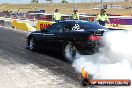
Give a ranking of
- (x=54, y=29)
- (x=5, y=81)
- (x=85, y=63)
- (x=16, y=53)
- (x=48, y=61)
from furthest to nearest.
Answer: (x=16, y=53) → (x=54, y=29) → (x=48, y=61) → (x=85, y=63) → (x=5, y=81)

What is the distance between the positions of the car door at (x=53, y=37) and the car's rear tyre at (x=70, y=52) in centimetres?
46

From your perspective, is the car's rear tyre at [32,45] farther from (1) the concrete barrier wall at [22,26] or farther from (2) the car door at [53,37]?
(1) the concrete barrier wall at [22,26]

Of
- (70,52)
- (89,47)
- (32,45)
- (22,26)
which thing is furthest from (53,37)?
(22,26)

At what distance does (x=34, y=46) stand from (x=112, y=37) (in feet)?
16.7

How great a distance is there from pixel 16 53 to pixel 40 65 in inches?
121

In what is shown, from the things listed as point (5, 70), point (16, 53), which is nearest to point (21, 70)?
point (5, 70)

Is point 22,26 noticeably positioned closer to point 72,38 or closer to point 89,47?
point 72,38

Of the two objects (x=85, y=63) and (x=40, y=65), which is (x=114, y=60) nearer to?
(x=85, y=63)

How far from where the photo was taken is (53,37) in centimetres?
1240

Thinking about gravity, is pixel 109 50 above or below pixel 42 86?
above

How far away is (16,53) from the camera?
13.7 meters

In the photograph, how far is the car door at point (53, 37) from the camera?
12086mm

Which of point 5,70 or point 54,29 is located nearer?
point 5,70

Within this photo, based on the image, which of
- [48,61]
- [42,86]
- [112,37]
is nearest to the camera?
[42,86]
